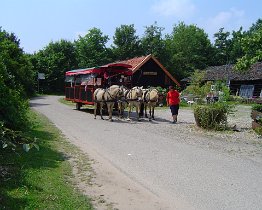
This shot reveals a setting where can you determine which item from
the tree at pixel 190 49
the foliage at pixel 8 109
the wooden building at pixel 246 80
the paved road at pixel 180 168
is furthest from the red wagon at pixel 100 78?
the tree at pixel 190 49

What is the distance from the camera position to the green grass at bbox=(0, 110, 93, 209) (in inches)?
240

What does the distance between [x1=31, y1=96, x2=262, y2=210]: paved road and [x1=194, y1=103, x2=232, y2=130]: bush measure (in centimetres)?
202

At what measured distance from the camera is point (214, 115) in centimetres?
1639

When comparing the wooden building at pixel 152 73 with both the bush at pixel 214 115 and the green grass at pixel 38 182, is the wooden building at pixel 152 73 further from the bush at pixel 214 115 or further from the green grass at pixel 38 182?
the green grass at pixel 38 182

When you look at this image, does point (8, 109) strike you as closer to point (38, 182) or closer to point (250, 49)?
point (38, 182)

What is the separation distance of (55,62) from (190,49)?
3434 cm

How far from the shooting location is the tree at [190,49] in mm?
69625

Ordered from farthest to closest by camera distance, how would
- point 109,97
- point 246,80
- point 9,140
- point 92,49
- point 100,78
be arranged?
point 92,49 < point 246,80 < point 100,78 < point 109,97 < point 9,140

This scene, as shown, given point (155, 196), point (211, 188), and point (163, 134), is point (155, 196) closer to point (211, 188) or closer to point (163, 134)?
point (211, 188)

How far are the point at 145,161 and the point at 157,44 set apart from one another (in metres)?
45.1

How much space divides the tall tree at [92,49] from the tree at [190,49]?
39.8 feet

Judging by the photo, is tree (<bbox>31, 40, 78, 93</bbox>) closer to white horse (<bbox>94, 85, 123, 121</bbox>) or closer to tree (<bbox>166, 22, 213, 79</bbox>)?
tree (<bbox>166, 22, 213, 79</bbox>)

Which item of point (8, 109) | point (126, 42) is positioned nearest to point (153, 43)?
point (126, 42)

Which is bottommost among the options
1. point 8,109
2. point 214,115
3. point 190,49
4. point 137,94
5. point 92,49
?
point 214,115
